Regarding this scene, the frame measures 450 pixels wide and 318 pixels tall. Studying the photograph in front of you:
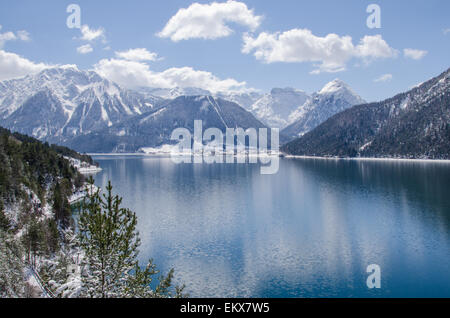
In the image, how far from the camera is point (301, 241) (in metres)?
60.9

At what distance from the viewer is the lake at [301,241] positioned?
141 feet

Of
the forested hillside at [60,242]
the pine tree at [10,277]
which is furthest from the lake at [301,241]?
the pine tree at [10,277]

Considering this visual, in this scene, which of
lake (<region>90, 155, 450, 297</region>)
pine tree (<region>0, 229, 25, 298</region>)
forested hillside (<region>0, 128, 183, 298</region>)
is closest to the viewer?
forested hillside (<region>0, 128, 183, 298</region>)

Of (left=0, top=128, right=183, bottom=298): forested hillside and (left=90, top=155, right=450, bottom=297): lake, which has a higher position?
(left=0, top=128, right=183, bottom=298): forested hillside

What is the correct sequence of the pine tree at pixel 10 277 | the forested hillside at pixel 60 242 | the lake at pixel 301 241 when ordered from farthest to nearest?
the lake at pixel 301 241
the pine tree at pixel 10 277
the forested hillside at pixel 60 242

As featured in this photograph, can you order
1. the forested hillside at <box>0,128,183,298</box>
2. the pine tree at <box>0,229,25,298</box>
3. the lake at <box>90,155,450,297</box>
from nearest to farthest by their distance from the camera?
the forested hillside at <box>0,128,183,298</box>
the pine tree at <box>0,229,25,298</box>
the lake at <box>90,155,450,297</box>

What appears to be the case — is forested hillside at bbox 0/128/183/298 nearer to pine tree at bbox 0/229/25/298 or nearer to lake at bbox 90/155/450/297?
pine tree at bbox 0/229/25/298

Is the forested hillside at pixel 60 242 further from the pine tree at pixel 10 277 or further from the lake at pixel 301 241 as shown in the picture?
the lake at pixel 301 241

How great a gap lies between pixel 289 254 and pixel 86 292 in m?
38.8

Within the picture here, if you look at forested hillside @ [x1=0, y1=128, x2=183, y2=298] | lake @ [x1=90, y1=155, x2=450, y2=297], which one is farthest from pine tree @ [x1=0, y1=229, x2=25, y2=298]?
lake @ [x1=90, y1=155, x2=450, y2=297]

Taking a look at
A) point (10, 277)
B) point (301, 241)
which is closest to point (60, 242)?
point (10, 277)

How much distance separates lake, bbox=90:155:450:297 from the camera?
42844 millimetres

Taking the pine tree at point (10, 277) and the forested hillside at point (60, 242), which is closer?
the forested hillside at point (60, 242)
